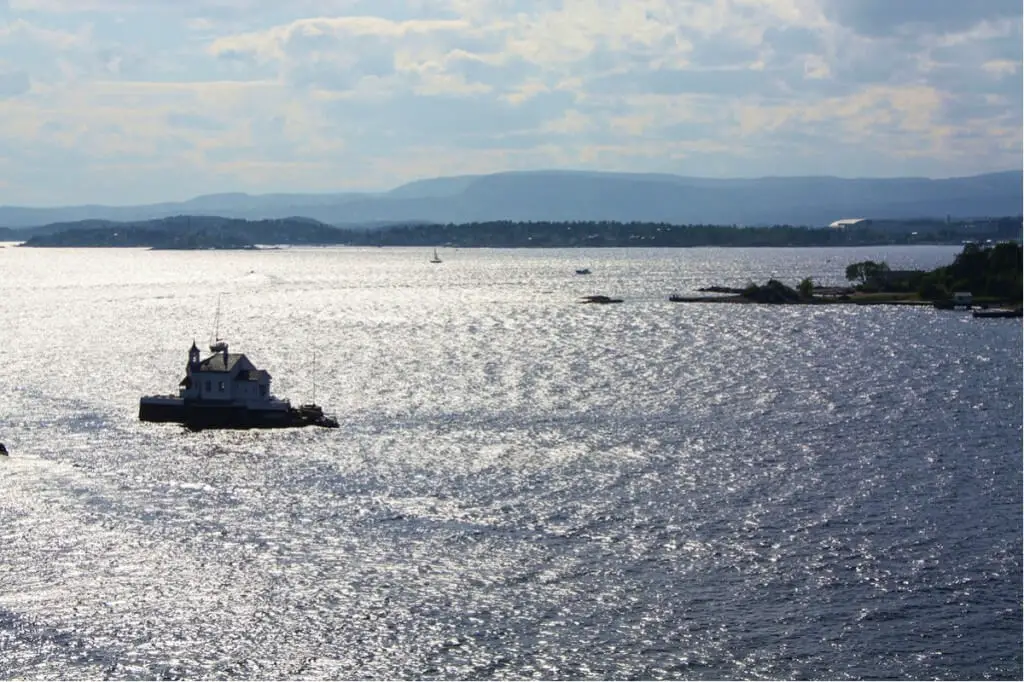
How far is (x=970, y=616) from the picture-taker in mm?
39344

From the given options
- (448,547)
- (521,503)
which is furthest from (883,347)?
(448,547)

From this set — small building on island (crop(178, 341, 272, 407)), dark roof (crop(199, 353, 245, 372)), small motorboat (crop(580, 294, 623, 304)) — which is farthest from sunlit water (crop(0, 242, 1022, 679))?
small motorboat (crop(580, 294, 623, 304))

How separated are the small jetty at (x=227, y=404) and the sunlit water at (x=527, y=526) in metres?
1.89

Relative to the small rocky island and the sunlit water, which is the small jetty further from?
the small rocky island

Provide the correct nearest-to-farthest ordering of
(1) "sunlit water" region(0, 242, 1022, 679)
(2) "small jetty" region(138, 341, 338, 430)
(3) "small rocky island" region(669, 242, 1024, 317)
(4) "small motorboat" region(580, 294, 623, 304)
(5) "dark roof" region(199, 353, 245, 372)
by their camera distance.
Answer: (1) "sunlit water" region(0, 242, 1022, 679)
(2) "small jetty" region(138, 341, 338, 430)
(5) "dark roof" region(199, 353, 245, 372)
(3) "small rocky island" region(669, 242, 1024, 317)
(4) "small motorboat" region(580, 294, 623, 304)

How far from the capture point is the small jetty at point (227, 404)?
7038 cm

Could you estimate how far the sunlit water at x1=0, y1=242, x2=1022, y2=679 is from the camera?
3678cm

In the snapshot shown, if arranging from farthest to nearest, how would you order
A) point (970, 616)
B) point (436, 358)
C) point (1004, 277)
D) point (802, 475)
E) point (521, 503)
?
point (1004, 277), point (436, 358), point (802, 475), point (521, 503), point (970, 616)

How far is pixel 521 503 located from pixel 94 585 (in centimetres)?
1688

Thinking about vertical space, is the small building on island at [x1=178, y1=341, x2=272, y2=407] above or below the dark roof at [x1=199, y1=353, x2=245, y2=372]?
below

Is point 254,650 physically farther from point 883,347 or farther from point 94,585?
point 883,347

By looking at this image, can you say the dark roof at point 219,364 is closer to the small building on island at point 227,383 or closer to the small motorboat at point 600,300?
the small building on island at point 227,383

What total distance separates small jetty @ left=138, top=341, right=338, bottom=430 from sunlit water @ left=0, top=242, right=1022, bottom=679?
189 centimetres

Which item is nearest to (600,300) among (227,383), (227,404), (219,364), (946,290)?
(946,290)
